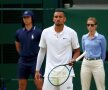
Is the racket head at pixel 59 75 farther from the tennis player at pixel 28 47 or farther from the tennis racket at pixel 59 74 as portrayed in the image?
the tennis player at pixel 28 47

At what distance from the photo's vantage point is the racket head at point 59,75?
742 centimetres

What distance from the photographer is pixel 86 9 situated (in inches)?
421

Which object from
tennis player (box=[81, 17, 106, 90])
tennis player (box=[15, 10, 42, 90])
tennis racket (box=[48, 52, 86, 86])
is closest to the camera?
tennis racket (box=[48, 52, 86, 86])

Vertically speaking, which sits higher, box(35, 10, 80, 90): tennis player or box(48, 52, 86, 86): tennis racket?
box(35, 10, 80, 90): tennis player

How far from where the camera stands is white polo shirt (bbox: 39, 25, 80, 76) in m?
7.45

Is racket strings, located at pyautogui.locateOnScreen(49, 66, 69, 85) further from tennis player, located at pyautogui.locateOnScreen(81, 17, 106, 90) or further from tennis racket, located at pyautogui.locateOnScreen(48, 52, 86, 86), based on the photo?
tennis player, located at pyautogui.locateOnScreen(81, 17, 106, 90)

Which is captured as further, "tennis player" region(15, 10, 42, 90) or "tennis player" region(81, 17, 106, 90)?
"tennis player" region(81, 17, 106, 90)

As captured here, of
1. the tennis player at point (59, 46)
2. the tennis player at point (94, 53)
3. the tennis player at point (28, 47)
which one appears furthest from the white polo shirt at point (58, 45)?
the tennis player at point (94, 53)

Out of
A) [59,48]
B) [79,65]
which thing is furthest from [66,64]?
[79,65]

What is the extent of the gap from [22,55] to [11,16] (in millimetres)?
1891

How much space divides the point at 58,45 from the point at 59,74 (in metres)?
0.45

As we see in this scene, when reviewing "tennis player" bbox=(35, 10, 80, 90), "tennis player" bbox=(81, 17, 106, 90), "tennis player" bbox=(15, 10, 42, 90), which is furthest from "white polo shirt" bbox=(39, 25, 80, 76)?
"tennis player" bbox=(81, 17, 106, 90)

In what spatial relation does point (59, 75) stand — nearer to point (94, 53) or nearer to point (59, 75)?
point (59, 75)

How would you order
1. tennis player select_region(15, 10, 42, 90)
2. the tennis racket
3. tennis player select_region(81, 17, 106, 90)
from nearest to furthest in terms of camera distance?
the tennis racket < tennis player select_region(15, 10, 42, 90) < tennis player select_region(81, 17, 106, 90)
